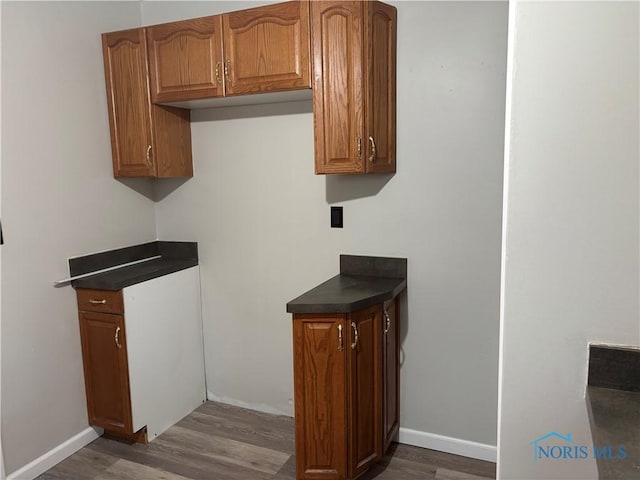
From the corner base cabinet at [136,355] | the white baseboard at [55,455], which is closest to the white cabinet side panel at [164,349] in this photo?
the corner base cabinet at [136,355]

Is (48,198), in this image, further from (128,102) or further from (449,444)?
(449,444)

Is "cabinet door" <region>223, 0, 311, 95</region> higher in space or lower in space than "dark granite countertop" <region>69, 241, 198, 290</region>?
higher

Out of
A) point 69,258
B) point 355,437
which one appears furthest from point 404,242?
point 69,258

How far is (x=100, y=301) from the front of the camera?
8.17 feet

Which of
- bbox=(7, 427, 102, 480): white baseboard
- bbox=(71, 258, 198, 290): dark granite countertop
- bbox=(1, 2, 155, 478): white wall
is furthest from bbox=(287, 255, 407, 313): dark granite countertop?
bbox=(7, 427, 102, 480): white baseboard

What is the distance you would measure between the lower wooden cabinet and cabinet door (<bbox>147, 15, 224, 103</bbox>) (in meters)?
1.33

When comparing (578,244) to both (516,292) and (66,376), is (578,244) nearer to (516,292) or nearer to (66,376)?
(516,292)

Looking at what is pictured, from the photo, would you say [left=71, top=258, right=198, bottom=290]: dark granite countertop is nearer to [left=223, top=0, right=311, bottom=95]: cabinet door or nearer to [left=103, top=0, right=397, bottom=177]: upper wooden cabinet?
[left=103, top=0, right=397, bottom=177]: upper wooden cabinet

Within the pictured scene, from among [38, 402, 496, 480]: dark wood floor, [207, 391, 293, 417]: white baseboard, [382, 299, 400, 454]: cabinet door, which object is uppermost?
[382, 299, 400, 454]: cabinet door

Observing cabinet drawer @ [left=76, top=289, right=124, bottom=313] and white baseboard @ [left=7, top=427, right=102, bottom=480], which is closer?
white baseboard @ [left=7, top=427, right=102, bottom=480]

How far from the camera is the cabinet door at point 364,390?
210cm

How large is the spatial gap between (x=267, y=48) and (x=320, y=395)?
1660 millimetres

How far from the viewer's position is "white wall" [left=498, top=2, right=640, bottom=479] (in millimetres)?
984

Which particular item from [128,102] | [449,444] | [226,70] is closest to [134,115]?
[128,102]
